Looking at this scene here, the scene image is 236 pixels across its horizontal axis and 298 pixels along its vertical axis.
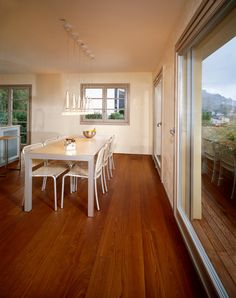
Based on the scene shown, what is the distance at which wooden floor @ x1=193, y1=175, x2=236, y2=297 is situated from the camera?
1565 millimetres

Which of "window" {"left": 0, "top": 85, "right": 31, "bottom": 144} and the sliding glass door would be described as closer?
the sliding glass door

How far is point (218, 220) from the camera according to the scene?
197 cm

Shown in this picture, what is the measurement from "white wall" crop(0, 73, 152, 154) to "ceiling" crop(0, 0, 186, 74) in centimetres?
87

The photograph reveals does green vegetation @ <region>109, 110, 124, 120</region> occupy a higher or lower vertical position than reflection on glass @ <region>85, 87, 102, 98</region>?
lower

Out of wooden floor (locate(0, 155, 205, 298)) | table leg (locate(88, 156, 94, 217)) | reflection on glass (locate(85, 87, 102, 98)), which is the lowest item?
wooden floor (locate(0, 155, 205, 298))

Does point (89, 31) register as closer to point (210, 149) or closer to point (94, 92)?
point (210, 149)

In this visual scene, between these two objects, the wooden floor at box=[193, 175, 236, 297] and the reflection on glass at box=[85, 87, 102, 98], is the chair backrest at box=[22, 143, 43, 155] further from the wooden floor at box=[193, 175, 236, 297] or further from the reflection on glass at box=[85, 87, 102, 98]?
the reflection on glass at box=[85, 87, 102, 98]

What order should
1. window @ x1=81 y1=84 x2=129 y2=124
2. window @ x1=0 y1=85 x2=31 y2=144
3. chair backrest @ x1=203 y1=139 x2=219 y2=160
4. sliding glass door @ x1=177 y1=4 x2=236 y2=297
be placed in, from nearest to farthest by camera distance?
sliding glass door @ x1=177 y1=4 x2=236 y2=297 → chair backrest @ x1=203 y1=139 x2=219 y2=160 → window @ x1=81 y1=84 x2=129 y2=124 → window @ x1=0 y1=85 x2=31 y2=144

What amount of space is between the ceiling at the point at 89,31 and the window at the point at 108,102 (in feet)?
3.35

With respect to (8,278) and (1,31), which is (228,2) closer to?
(8,278)

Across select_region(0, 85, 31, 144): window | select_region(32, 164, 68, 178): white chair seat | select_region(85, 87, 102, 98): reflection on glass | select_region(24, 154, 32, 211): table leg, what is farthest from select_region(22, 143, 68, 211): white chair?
select_region(0, 85, 31, 144): window

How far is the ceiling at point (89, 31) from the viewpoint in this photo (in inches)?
99.7

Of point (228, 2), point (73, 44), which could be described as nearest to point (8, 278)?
point (228, 2)

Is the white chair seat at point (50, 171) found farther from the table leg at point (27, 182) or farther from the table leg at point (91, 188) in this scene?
the table leg at point (91, 188)
